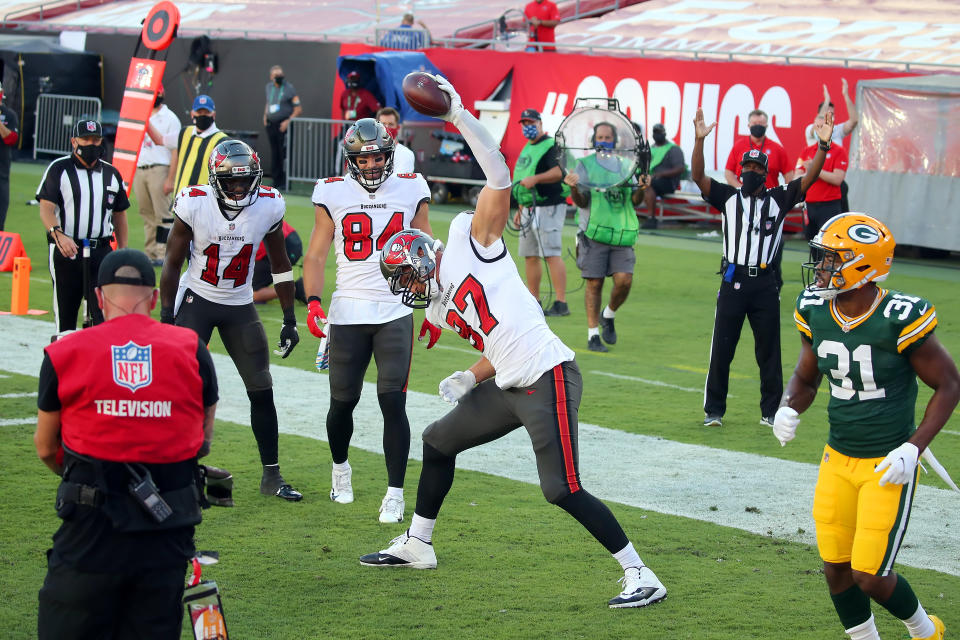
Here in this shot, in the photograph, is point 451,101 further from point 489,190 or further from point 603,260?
point 603,260

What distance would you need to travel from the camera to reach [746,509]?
269 inches

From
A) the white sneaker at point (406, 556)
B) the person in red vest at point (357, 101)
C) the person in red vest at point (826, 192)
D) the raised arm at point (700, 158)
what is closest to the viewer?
the white sneaker at point (406, 556)

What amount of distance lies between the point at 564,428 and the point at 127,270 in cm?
220

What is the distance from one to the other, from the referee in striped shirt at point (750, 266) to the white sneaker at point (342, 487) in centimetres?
304

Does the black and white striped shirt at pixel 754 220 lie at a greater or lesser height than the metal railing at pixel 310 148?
greater

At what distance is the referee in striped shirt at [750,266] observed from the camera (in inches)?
340

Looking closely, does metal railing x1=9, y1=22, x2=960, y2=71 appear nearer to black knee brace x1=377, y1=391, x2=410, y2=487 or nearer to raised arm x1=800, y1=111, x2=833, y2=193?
raised arm x1=800, y1=111, x2=833, y2=193

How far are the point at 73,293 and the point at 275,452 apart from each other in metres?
3.80

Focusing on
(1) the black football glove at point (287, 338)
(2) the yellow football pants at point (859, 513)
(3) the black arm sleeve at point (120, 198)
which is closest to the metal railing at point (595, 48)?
(3) the black arm sleeve at point (120, 198)

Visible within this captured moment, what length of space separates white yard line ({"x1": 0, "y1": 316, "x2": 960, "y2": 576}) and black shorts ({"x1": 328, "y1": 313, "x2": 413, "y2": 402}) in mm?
846

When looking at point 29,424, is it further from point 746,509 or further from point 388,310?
point 746,509

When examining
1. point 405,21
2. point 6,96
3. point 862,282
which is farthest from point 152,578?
point 6,96

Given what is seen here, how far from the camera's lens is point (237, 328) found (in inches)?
269

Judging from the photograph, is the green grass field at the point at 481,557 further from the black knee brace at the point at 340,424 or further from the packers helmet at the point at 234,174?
the packers helmet at the point at 234,174
